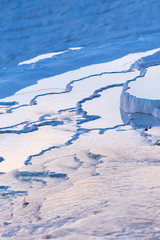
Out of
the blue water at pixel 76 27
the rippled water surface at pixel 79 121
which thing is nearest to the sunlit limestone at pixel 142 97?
the rippled water surface at pixel 79 121

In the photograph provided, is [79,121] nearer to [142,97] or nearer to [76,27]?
[142,97]

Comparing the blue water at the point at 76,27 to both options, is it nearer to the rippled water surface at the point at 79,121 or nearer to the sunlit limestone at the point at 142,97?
the rippled water surface at the point at 79,121

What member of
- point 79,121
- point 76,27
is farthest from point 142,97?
point 76,27

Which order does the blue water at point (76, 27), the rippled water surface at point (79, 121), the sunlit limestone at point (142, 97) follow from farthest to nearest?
the blue water at point (76, 27) < the sunlit limestone at point (142, 97) < the rippled water surface at point (79, 121)

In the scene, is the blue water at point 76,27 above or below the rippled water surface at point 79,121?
above

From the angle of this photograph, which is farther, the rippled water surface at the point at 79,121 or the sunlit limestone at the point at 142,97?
the sunlit limestone at the point at 142,97

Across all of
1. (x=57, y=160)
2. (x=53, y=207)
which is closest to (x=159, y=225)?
(x=53, y=207)

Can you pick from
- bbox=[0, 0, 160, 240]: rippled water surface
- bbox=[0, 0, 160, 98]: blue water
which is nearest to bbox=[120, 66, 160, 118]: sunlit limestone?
bbox=[0, 0, 160, 240]: rippled water surface

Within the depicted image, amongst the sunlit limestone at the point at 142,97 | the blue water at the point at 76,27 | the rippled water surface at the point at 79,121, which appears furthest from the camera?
the blue water at the point at 76,27

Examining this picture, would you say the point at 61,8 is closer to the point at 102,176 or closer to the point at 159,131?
the point at 159,131

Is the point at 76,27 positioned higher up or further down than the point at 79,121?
higher up

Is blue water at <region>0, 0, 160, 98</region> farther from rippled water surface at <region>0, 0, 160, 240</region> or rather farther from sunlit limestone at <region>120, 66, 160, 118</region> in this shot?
sunlit limestone at <region>120, 66, 160, 118</region>
